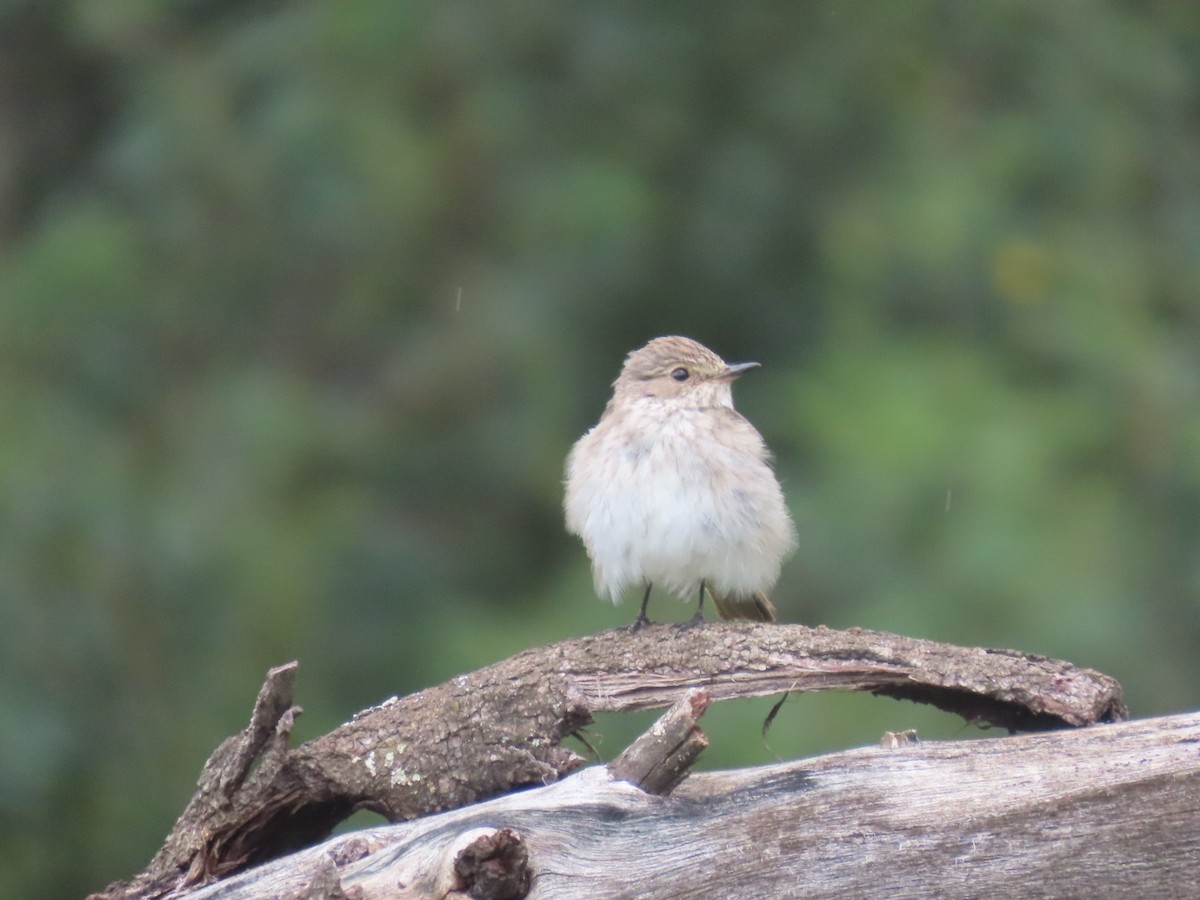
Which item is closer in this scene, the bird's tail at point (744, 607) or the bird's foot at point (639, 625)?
the bird's foot at point (639, 625)

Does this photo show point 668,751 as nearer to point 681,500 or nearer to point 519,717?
point 519,717

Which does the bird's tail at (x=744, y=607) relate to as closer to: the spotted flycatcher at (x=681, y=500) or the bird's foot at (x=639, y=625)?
the spotted flycatcher at (x=681, y=500)

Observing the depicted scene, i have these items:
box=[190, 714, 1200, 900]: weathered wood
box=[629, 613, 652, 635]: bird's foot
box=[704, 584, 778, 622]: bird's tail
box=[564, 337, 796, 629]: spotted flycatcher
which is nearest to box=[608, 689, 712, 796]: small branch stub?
box=[190, 714, 1200, 900]: weathered wood

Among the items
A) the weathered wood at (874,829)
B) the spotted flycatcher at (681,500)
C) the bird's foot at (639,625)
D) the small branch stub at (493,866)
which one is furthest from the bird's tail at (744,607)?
the small branch stub at (493,866)

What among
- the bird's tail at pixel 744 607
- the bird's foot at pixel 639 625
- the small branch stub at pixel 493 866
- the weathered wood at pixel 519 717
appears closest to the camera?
the small branch stub at pixel 493 866

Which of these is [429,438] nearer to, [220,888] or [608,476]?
[608,476]
